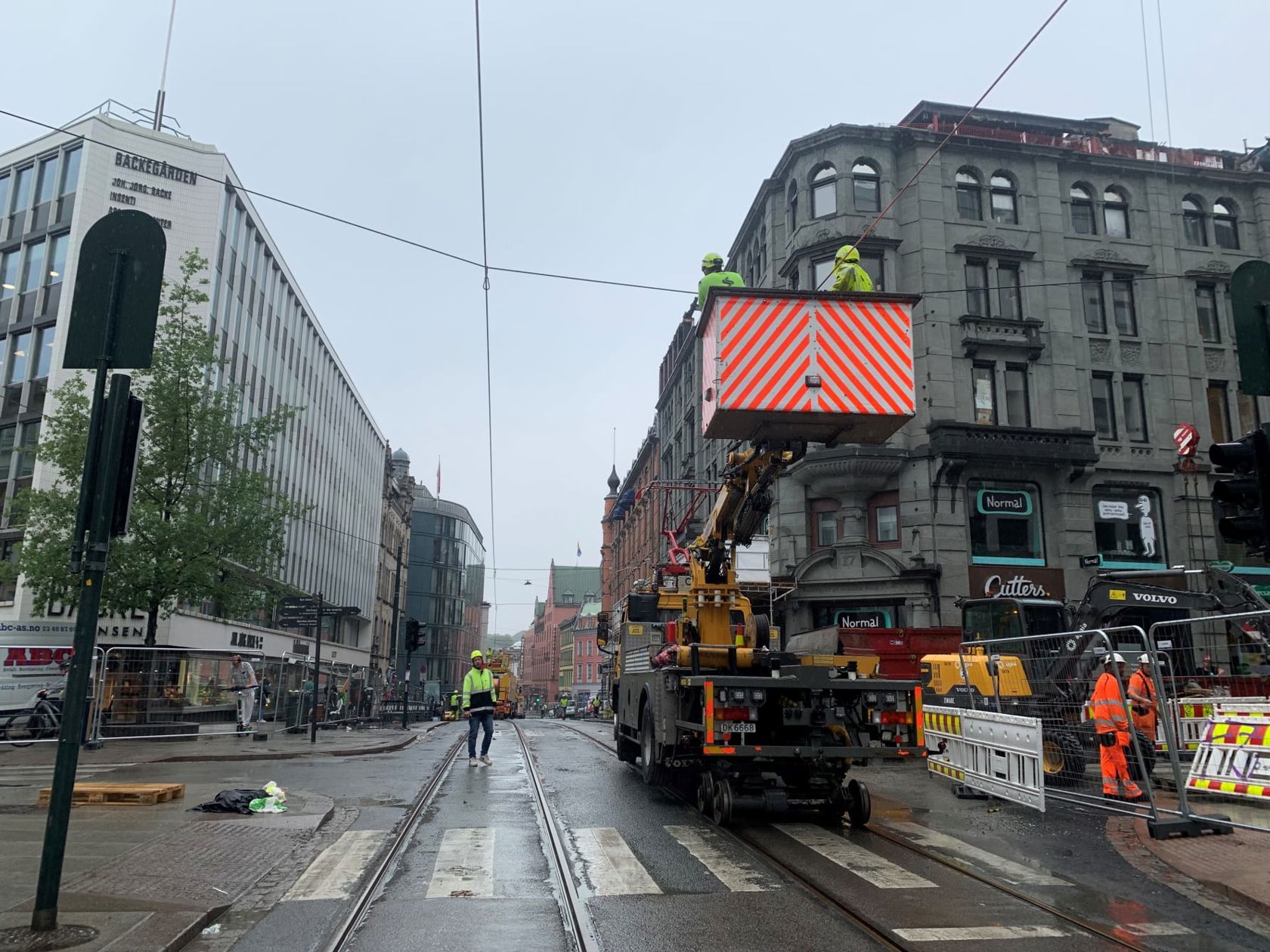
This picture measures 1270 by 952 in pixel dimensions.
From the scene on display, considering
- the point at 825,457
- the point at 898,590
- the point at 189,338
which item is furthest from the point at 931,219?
the point at 189,338

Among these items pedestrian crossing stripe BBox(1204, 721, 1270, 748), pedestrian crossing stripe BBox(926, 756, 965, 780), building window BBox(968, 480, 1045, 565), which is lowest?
pedestrian crossing stripe BBox(926, 756, 965, 780)

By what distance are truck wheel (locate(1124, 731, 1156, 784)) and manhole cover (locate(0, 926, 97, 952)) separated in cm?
768

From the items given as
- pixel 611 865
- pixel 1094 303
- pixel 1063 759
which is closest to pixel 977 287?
pixel 1094 303

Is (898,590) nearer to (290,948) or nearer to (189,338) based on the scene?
(189,338)

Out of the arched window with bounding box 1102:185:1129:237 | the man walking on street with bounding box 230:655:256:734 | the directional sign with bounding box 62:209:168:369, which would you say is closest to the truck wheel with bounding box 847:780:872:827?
the directional sign with bounding box 62:209:168:369

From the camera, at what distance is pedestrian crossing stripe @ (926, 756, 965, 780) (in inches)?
413

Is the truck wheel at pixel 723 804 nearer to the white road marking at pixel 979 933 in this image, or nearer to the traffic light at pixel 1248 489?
the white road marking at pixel 979 933

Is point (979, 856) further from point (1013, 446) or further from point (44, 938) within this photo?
point (1013, 446)

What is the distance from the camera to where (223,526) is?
21438 mm

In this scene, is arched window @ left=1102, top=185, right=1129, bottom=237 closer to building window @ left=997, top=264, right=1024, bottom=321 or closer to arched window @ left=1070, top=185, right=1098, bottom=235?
arched window @ left=1070, top=185, right=1098, bottom=235

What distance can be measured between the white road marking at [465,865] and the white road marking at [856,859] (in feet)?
8.95

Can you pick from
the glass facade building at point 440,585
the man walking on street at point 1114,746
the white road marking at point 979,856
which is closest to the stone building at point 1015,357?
the white road marking at point 979,856

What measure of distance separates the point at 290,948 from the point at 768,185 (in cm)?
3053

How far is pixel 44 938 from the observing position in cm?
484
